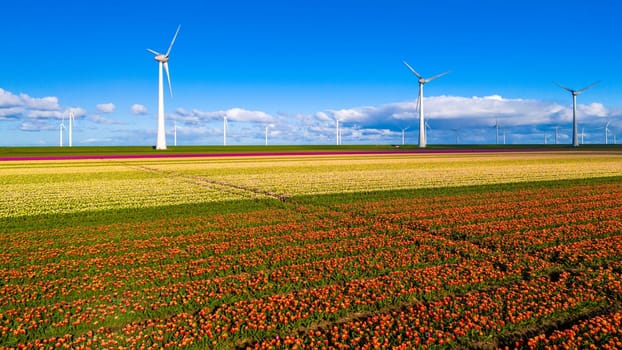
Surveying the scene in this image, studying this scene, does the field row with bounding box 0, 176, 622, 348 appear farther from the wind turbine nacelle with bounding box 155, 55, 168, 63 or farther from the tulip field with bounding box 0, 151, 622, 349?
the wind turbine nacelle with bounding box 155, 55, 168, 63

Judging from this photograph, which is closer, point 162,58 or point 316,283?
point 316,283

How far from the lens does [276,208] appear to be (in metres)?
21.5

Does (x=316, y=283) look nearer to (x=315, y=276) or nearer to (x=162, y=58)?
(x=315, y=276)

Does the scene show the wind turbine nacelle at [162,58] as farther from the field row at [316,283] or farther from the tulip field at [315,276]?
the field row at [316,283]

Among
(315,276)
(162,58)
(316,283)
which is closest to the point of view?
(316,283)

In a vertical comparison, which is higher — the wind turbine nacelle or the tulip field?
the wind turbine nacelle

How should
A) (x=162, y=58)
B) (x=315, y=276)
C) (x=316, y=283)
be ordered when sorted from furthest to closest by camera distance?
(x=162, y=58) → (x=315, y=276) → (x=316, y=283)

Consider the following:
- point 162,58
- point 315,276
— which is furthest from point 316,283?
point 162,58

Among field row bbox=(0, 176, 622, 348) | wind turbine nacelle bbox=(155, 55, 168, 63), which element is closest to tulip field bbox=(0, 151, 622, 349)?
field row bbox=(0, 176, 622, 348)

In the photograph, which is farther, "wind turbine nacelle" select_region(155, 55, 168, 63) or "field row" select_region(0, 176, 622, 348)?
"wind turbine nacelle" select_region(155, 55, 168, 63)

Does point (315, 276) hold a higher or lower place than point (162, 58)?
lower

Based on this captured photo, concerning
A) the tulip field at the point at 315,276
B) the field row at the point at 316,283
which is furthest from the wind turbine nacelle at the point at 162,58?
the field row at the point at 316,283

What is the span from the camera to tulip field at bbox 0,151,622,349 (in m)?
7.74

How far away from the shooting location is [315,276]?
10.6m
